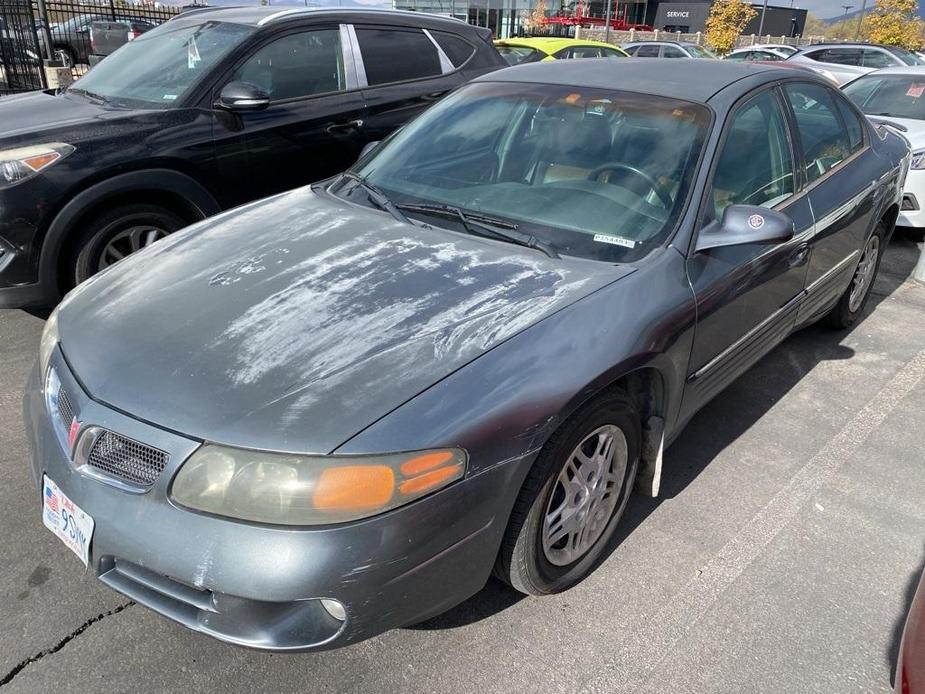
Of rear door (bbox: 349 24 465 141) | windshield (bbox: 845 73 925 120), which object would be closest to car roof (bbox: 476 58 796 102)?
rear door (bbox: 349 24 465 141)

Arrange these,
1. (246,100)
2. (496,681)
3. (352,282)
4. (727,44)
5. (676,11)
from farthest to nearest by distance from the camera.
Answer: (676,11), (727,44), (246,100), (352,282), (496,681)

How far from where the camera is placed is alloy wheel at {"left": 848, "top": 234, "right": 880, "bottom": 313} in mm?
4363

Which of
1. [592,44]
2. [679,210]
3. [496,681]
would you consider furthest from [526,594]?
[592,44]

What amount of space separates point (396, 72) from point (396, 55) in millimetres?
135

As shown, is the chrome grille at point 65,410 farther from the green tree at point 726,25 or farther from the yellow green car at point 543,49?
the green tree at point 726,25

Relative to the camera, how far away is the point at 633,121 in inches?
112

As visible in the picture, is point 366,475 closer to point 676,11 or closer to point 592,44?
point 592,44

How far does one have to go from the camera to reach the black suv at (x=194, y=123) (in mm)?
3785

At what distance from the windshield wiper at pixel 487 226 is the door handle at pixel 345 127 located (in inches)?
87.7

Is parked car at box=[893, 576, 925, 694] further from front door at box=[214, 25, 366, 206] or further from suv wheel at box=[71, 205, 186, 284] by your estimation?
front door at box=[214, 25, 366, 206]

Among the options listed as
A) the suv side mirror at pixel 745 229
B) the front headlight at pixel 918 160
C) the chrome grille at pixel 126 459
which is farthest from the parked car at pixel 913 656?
the front headlight at pixel 918 160

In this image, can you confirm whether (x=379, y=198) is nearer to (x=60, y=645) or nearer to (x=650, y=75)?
(x=650, y=75)

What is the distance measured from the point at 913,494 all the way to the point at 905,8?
40712 mm

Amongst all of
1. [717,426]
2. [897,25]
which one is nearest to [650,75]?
[717,426]
